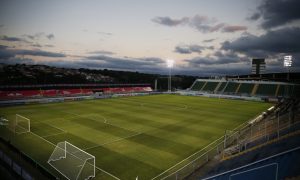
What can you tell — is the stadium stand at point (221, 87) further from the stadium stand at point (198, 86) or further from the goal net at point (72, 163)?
the goal net at point (72, 163)

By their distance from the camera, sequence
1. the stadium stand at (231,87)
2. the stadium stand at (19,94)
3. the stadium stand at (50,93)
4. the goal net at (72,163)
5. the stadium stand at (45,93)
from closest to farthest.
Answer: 1. the goal net at (72,163)
2. the stadium stand at (19,94)
3. the stadium stand at (45,93)
4. the stadium stand at (50,93)
5. the stadium stand at (231,87)

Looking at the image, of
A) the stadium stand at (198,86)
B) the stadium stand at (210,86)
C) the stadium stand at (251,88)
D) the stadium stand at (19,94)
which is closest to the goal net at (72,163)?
the stadium stand at (19,94)

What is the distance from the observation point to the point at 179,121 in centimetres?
3150

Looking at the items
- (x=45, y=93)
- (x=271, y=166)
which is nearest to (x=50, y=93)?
(x=45, y=93)

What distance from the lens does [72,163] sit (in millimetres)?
15773

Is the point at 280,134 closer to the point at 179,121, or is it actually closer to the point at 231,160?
the point at 231,160

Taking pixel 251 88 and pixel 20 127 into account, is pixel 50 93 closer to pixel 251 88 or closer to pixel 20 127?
pixel 20 127

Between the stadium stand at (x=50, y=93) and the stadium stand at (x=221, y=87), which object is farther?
the stadium stand at (x=221, y=87)

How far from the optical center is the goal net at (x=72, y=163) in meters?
14.5

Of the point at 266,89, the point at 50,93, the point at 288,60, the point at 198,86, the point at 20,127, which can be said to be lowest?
the point at 20,127

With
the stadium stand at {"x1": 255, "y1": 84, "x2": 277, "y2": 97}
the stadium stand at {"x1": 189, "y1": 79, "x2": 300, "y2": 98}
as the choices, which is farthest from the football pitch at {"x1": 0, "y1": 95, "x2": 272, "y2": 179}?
the stadium stand at {"x1": 255, "y1": 84, "x2": 277, "y2": 97}

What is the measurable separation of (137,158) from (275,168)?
10329mm

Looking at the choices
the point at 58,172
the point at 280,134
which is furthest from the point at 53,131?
the point at 280,134

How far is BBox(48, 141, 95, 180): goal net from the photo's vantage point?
570 inches
